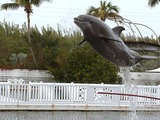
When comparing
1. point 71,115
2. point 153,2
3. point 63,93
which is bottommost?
point 71,115

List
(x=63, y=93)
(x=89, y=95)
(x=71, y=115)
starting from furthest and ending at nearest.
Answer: (x=89, y=95) → (x=63, y=93) → (x=71, y=115)

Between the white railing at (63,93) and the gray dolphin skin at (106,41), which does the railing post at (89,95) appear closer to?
the white railing at (63,93)

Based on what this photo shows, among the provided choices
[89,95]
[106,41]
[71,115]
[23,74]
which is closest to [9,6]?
[23,74]

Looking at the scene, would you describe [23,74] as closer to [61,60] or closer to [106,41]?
[61,60]

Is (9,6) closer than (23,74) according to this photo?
No

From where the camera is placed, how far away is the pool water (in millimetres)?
14391

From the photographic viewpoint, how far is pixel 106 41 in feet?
22.7

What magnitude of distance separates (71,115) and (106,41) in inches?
348

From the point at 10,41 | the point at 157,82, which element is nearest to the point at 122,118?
the point at 157,82

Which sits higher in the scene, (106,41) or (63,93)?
(106,41)

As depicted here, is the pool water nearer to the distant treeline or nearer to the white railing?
the white railing

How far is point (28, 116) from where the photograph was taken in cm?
1470

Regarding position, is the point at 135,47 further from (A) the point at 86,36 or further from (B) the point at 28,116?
(B) the point at 28,116

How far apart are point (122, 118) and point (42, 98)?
13.4 feet
